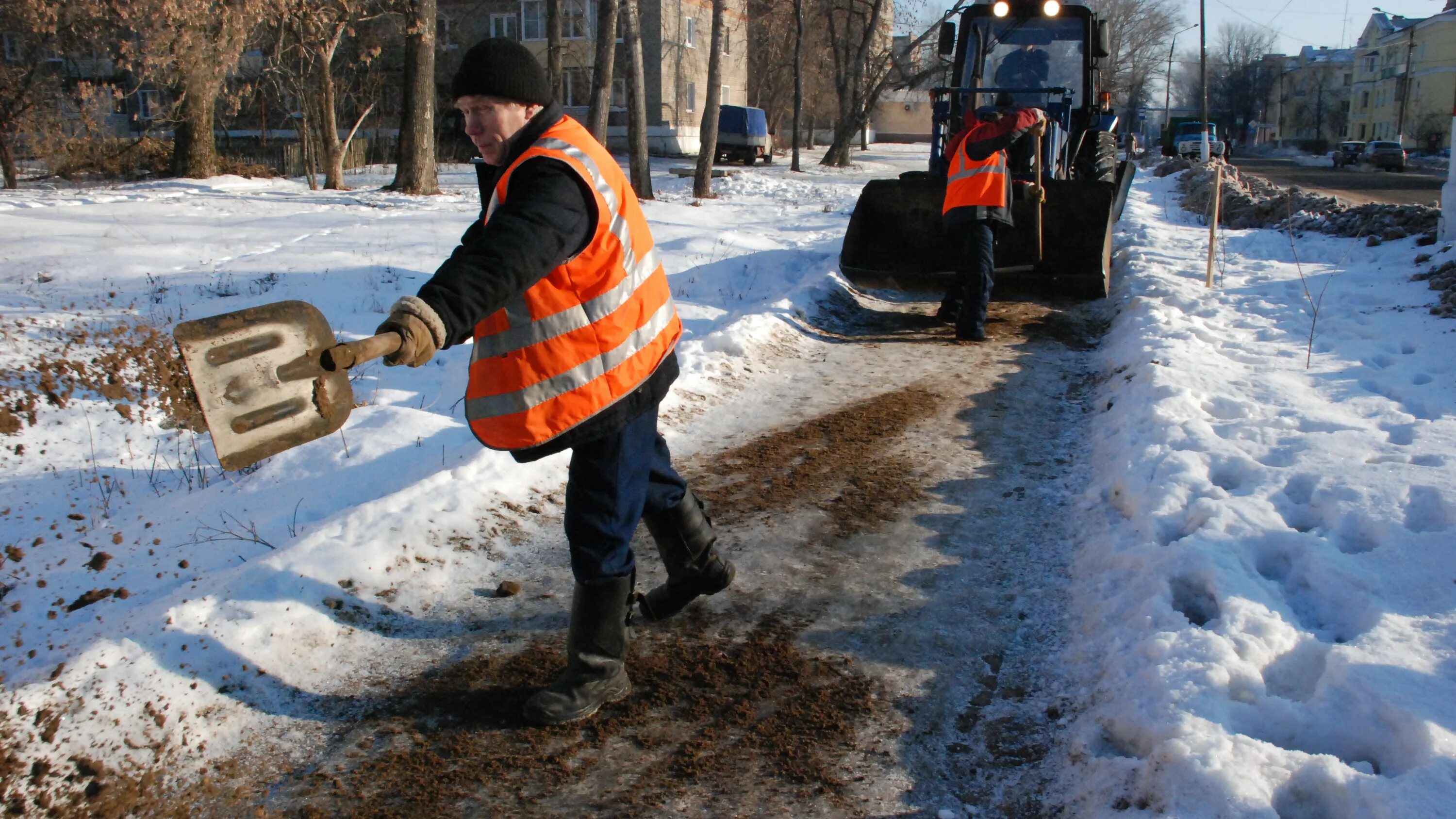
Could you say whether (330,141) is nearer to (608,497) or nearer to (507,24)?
(608,497)

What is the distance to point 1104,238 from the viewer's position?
8.42 meters

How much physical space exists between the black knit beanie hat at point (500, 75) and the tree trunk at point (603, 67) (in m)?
14.4

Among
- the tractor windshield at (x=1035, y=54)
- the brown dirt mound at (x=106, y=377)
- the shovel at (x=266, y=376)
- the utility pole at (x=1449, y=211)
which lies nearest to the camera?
the shovel at (x=266, y=376)

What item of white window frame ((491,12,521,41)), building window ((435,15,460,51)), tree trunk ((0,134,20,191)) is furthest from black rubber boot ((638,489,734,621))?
white window frame ((491,12,521,41))

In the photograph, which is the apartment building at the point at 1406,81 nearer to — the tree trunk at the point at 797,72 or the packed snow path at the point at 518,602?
the tree trunk at the point at 797,72

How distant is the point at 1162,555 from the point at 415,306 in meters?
2.56

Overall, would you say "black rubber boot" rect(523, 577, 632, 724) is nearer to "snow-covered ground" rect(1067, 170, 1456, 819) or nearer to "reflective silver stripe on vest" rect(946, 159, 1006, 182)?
"snow-covered ground" rect(1067, 170, 1456, 819)

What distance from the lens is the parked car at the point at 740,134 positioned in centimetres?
3553

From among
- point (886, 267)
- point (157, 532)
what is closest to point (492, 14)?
point (886, 267)

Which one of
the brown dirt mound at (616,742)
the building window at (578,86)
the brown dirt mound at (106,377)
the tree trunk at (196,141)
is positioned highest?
the building window at (578,86)

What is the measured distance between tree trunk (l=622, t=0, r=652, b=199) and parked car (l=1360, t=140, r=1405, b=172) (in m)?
35.8

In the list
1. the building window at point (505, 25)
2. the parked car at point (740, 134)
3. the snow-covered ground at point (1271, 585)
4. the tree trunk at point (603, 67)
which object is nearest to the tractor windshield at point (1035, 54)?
the snow-covered ground at point (1271, 585)

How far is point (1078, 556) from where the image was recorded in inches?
153

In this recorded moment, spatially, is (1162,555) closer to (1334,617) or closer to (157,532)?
(1334,617)
